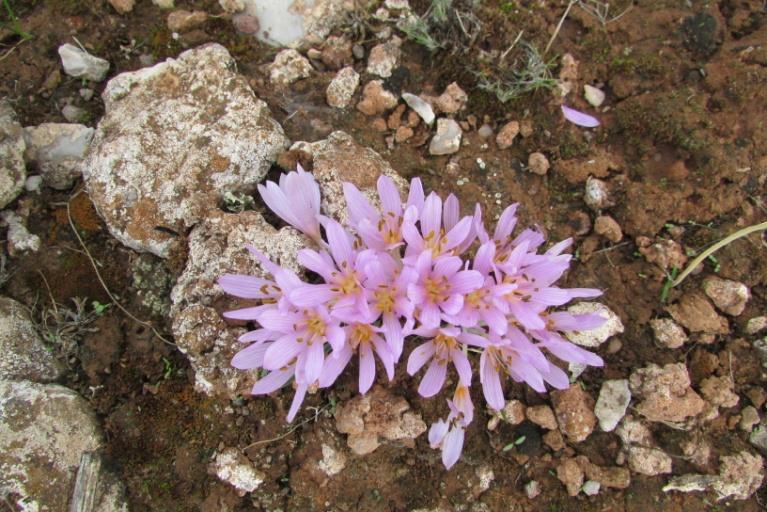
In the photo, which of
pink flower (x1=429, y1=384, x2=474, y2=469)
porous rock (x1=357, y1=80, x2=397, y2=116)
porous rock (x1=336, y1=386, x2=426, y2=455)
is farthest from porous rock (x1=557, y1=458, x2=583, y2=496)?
porous rock (x1=357, y1=80, x2=397, y2=116)

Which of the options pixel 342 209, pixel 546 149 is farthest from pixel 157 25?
pixel 546 149

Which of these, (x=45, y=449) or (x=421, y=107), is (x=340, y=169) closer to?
(x=421, y=107)

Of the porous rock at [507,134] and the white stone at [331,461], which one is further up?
the porous rock at [507,134]

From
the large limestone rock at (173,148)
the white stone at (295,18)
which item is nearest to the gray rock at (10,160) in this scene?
the large limestone rock at (173,148)

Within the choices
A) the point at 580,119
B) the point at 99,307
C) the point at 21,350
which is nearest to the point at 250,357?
the point at 99,307

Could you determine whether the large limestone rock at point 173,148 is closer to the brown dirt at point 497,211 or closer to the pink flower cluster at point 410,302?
the brown dirt at point 497,211

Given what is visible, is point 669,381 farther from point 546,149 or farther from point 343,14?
point 343,14
